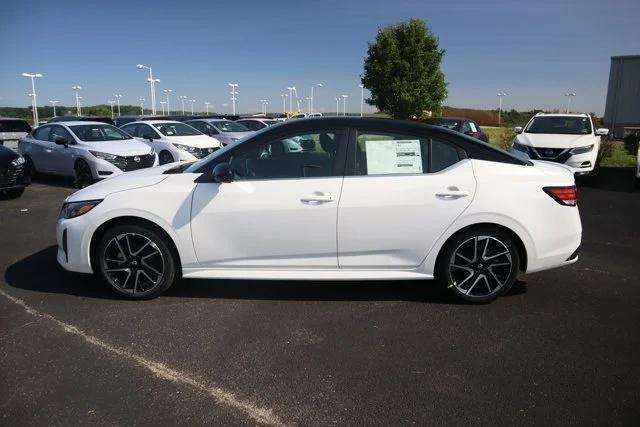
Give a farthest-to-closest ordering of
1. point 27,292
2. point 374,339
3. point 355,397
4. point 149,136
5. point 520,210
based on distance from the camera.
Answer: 1. point 149,136
2. point 27,292
3. point 520,210
4. point 374,339
5. point 355,397

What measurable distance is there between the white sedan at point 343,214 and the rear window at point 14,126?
1318cm

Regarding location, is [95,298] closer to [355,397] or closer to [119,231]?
[119,231]

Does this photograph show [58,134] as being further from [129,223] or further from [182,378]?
[182,378]

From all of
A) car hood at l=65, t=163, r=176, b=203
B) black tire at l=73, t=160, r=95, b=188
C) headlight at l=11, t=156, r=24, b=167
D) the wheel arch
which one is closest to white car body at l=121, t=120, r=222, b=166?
black tire at l=73, t=160, r=95, b=188

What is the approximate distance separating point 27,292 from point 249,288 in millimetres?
2070

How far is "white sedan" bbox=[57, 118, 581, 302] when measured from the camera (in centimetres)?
396

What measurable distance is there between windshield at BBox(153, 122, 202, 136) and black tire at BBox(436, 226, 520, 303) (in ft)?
39.5

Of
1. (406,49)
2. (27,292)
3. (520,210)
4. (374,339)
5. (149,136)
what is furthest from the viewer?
(406,49)

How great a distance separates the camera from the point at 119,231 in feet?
13.6

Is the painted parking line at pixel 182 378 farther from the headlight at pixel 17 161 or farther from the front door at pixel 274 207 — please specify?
the headlight at pixel 17 161

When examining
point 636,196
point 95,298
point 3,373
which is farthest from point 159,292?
point 636,196

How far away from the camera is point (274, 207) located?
13.0ft

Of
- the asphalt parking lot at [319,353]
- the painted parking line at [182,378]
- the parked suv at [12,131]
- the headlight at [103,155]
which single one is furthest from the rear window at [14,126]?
the painted parking line at [182,378]

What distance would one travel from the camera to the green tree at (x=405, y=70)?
126 feet
